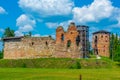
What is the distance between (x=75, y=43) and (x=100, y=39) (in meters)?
42.4

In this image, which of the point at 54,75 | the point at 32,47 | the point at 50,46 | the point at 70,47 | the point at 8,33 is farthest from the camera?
the point at 8,33

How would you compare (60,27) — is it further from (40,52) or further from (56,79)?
(56,79)

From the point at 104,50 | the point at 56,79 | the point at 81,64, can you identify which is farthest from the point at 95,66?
the point at 104,50

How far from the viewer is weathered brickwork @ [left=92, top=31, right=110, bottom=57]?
4508 inches

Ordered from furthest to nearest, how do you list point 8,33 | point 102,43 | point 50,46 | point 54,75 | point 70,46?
point 102,43
point 8,33
point 50,46
point 70,46
point 54,75

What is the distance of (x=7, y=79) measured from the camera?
3609 centimetres

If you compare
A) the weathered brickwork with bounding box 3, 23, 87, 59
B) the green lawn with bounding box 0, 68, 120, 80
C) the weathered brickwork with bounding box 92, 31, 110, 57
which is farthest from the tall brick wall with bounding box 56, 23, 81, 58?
the weathered brickwork with bounding box 92, 31, 110, 57

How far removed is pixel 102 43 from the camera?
115m

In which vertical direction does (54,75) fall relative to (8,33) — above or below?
below

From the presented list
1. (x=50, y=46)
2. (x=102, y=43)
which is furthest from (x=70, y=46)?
(x=102, y=43)

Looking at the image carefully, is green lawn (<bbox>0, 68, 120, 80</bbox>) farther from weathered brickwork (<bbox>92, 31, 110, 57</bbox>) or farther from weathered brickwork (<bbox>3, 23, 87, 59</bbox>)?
weathered brickwork (<bbox>92, 31, 110, 57</bbox>)

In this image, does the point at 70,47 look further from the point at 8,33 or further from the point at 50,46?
the point at 8,33

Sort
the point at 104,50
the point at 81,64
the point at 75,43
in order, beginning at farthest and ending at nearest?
the point at 104,50, the point at 75,43, the point at 81,64

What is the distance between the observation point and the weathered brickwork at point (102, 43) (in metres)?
114
